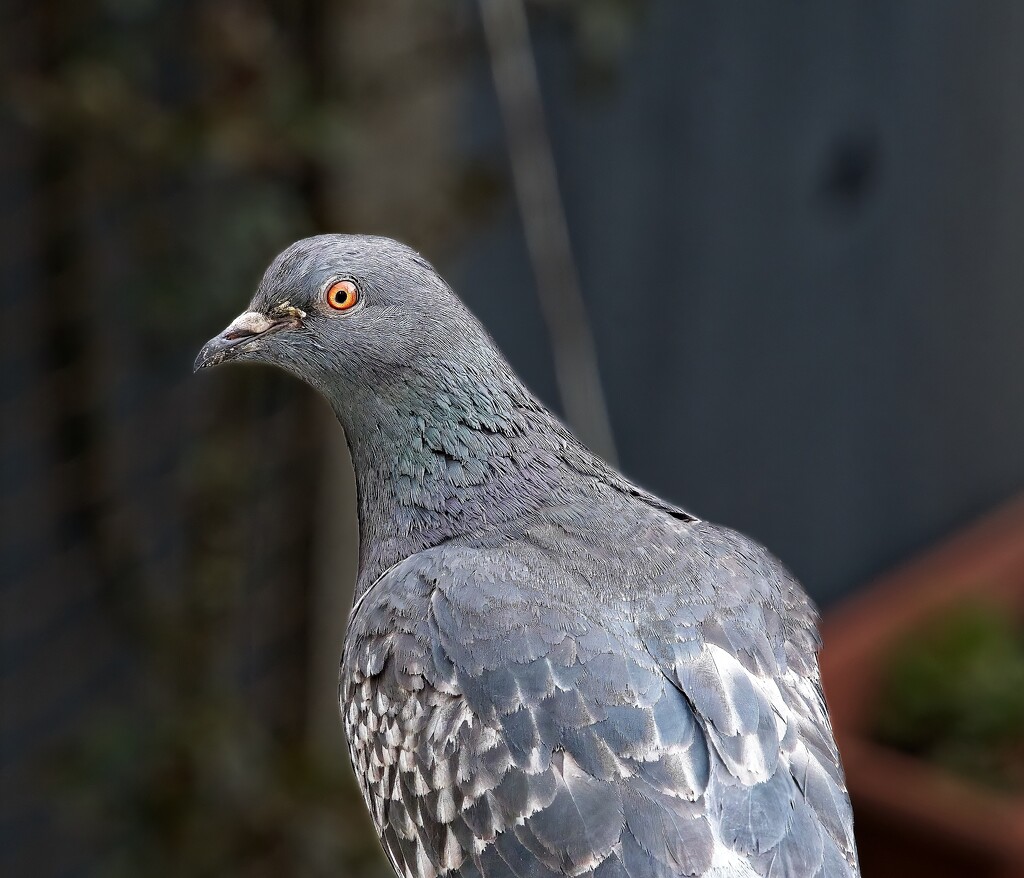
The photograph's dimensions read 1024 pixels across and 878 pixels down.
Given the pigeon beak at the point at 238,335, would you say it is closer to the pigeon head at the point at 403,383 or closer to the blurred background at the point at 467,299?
the pigeon head at the point at 403,383

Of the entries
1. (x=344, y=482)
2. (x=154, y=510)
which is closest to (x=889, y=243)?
(x=344, y=482)

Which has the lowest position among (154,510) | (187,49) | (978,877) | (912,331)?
(978,877)

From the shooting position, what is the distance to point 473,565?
203cm

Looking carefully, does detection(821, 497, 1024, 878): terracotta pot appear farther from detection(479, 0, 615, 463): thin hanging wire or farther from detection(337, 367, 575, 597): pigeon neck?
detection(337, 367, 575, 597): pigeon neck

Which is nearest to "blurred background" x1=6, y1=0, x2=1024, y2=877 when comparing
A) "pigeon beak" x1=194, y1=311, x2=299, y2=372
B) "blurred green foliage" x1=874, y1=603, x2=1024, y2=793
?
"blurred green foliage" x1=874, y1=603, x2=1024, y2=793

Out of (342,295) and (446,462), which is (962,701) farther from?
(342,295)

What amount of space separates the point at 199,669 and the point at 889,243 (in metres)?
3.40

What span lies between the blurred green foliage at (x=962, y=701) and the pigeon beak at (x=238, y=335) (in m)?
3.32

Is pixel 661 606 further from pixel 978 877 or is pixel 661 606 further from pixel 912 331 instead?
pixel 912 331

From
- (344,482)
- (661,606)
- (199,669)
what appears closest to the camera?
(661,606)

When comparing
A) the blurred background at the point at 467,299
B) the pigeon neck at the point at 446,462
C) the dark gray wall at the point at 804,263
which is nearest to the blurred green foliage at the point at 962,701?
the blurred background at the point at 467,299

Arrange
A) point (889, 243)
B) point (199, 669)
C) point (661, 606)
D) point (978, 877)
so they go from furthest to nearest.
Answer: point (889, 243) < point (978, 877) < point (199, 669) < point (661, 606)

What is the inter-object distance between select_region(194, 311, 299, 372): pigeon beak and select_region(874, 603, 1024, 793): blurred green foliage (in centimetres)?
332

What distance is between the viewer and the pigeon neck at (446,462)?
213cm
